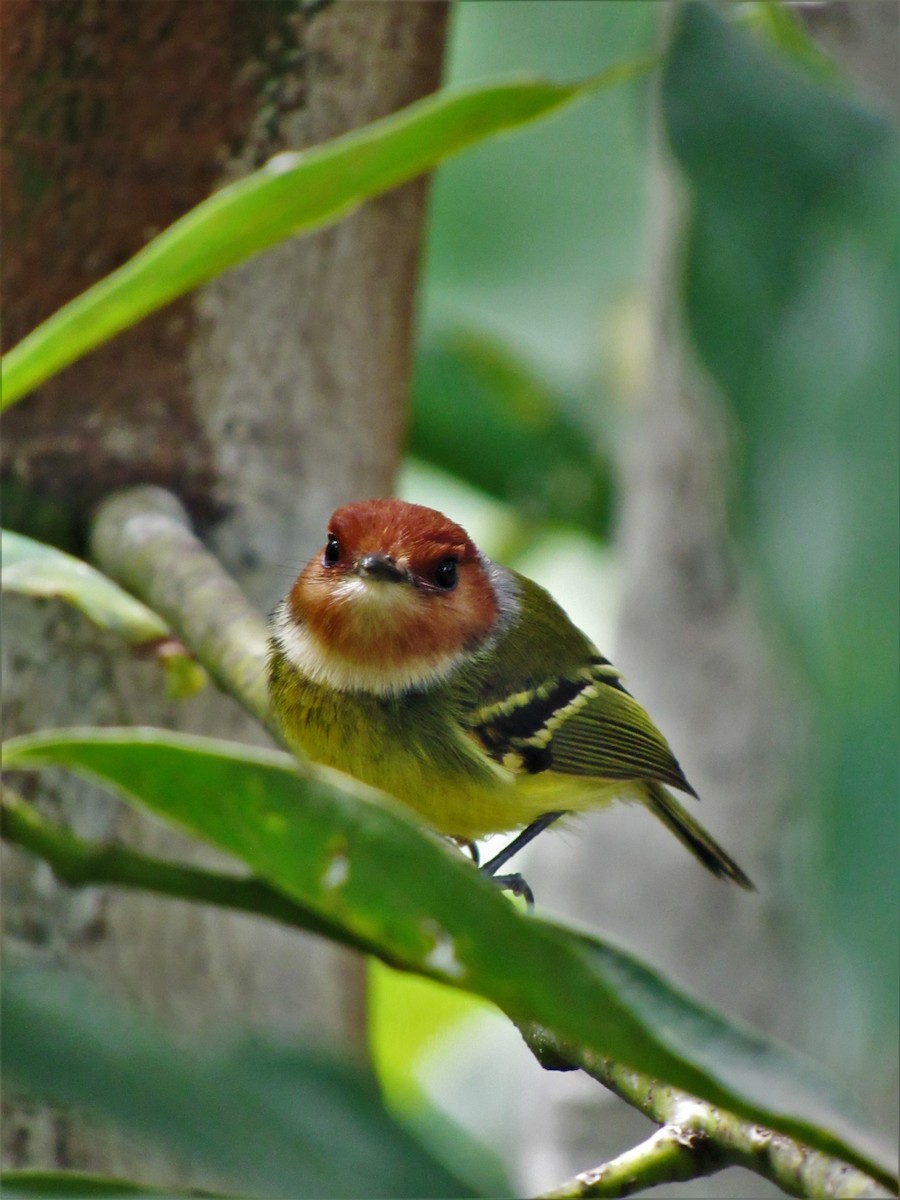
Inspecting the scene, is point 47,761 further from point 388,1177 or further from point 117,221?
point 117,221

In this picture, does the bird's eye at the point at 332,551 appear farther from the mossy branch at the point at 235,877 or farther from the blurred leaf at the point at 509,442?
the blurred leaf at the point at 509,442

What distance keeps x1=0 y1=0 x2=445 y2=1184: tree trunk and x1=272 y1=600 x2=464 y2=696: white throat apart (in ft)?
0.85

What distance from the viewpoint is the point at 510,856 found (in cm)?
205

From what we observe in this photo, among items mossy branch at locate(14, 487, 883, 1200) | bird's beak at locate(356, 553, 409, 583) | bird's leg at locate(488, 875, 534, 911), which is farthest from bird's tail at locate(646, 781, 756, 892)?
mossy branch at locate(14, 487, 883, 1200)

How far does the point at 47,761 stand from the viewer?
0.96 metres

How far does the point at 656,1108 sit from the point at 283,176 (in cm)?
103

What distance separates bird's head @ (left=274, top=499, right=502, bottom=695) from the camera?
5.58 ft

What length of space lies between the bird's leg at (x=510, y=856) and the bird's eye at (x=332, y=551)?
1.63ft

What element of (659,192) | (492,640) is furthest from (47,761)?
(659,192)

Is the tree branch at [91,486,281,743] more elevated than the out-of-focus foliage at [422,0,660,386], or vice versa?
the out-of-focus foliage at [422,0,660,386]

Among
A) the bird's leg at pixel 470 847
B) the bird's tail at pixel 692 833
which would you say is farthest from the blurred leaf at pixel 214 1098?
the bird's tail at pixel 692 833

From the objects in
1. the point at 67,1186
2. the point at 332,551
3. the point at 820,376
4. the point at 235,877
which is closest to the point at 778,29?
the point at 332,551

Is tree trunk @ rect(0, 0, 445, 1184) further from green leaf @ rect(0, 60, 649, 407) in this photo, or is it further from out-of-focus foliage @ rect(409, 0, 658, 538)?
out-of-focus foliage @ rect(409, 0, 658, 538)

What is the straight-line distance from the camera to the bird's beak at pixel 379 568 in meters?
1.66
